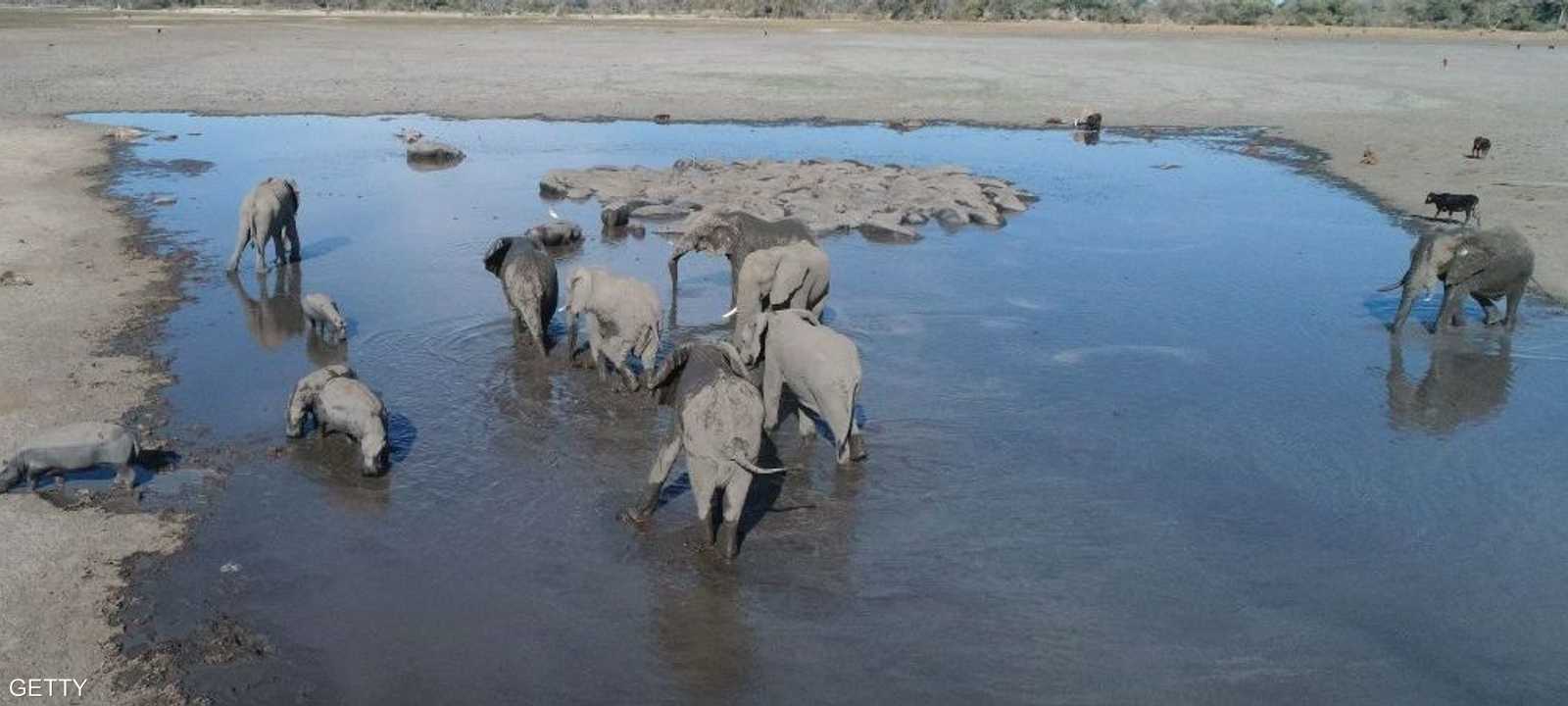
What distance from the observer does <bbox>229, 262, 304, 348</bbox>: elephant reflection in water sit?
15086 mm

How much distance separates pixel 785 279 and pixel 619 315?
78.2 inches

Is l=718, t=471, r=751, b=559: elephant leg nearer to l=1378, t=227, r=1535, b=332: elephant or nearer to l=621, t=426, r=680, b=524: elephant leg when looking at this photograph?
l=621, t=426, r=680, b=524: elephant leg

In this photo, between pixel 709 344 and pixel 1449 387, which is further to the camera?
pixel 1449 387

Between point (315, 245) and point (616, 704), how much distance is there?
14060 millimetres

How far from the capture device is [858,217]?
71.6 ft

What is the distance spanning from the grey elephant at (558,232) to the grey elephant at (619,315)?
6390 mm

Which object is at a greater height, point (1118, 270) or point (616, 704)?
point (1118, 270)

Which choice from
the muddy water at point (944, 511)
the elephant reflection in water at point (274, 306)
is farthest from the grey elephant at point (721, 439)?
the elephant reflection in water at point (274, 306)

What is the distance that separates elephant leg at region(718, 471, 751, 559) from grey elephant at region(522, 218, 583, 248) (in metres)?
10.5

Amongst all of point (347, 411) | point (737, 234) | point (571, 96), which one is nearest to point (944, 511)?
point (347, 411)

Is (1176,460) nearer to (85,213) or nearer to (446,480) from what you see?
(446,480)

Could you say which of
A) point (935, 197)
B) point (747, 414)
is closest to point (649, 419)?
point (747, 414)

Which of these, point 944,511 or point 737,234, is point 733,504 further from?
point 737,234

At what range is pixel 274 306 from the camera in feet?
53.3
